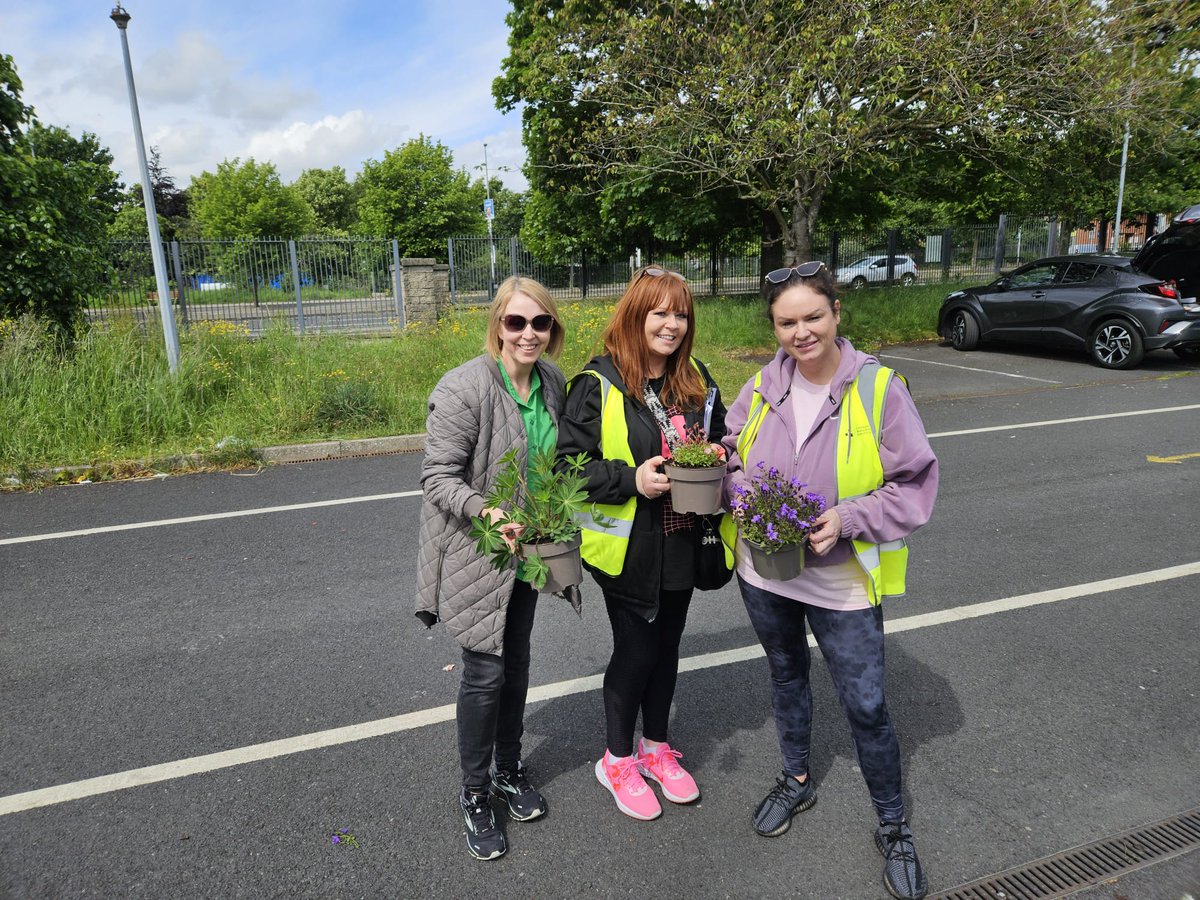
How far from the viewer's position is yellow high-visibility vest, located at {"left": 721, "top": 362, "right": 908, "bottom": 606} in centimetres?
222

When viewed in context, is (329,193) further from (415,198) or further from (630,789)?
(630,789)

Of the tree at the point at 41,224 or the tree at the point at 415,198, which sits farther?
the tree at the point at 415,198

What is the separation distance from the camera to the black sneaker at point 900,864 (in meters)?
2.26

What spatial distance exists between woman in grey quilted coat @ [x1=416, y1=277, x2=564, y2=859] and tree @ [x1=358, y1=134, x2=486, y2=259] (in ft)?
128

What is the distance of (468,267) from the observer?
816 inches

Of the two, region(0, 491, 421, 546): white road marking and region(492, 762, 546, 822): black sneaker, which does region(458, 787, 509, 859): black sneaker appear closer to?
region(492, 762, 546, 822): black sneaker

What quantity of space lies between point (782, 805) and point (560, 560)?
1.19m

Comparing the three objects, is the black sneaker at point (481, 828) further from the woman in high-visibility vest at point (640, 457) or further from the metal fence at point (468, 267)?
the metal fence at point (468, 267)

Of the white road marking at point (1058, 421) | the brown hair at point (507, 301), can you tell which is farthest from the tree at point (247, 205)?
the brown hair at point (507, 301)

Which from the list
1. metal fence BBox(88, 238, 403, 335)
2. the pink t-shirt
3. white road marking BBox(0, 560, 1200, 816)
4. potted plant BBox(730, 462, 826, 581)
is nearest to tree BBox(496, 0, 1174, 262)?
metal fence BBox(88, 238, 403, 335)

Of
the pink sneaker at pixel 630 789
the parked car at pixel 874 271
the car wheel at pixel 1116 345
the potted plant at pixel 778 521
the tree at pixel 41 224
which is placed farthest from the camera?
the parked car at pixel 874 271

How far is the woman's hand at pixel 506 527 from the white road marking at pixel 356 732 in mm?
1403

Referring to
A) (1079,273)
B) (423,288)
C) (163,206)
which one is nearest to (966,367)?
(1079,273)

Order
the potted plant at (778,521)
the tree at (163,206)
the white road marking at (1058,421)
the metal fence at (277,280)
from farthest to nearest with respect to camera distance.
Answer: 1. the tree at (163,206)
2. the metal fence at (277,280)
3. the white road marking at (1058,421)
4. the potted plant at (778,521)
